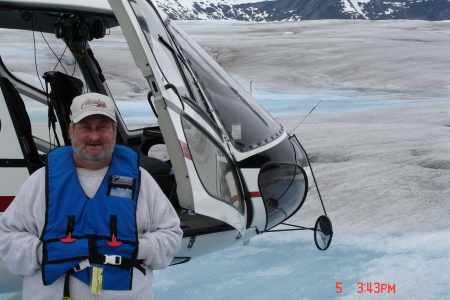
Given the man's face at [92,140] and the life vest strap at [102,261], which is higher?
the man's face at [92,140]

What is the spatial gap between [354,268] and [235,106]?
1.71 metres

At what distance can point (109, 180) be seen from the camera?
1866 mm

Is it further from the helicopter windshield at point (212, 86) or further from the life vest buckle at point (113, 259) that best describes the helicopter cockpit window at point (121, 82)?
the life vest buckle at point (113, 259)

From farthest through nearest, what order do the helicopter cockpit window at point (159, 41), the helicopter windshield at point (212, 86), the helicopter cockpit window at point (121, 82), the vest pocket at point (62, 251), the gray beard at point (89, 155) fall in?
the helicopter cockpit window at point (121, 82) → the helicopter windshield at point (212, 86) → the helicopter cockpit window at point (159, 41) → the gray beard at point (89, 155) → the vest pocket at point (62, 251)

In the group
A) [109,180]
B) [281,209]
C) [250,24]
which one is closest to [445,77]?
[281,209]

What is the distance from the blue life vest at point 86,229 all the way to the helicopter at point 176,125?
0.81 m

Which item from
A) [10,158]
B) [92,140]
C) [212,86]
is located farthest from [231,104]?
[92,140]

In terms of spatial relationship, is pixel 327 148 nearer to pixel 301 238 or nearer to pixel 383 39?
pixel 301 238

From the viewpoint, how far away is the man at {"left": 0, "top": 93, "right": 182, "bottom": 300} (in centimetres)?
177

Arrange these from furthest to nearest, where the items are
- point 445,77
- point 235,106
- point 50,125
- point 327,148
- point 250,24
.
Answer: point 250,24, point 445,77, point 327,148, point 50,125, point 235,106

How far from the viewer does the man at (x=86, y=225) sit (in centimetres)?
177
